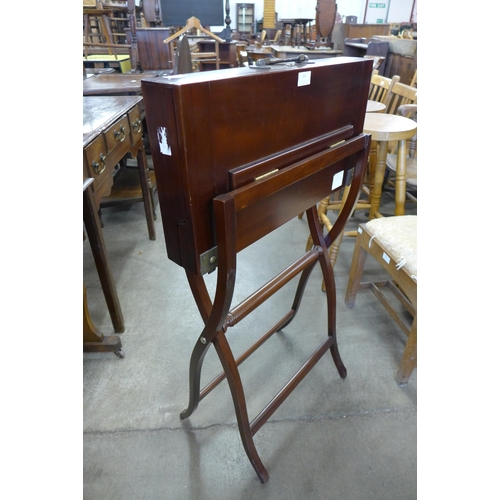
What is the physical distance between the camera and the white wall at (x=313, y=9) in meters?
11.0

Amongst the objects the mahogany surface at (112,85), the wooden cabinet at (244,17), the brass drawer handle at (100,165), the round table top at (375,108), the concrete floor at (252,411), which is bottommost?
the concrete floor at (252,411)

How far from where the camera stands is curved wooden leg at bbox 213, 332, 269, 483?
0.86 m

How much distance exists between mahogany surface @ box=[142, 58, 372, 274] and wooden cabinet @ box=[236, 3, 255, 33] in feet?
39.5

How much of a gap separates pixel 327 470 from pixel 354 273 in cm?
86

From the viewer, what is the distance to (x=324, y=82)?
76cm

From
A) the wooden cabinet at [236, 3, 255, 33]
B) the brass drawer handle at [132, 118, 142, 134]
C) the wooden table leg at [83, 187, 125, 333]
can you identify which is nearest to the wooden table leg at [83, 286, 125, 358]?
the wooden table leg at [83, 187, 125, 333]

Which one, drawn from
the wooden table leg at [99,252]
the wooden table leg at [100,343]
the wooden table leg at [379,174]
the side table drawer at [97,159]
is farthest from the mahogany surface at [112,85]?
the wooden table leg at [379,174]

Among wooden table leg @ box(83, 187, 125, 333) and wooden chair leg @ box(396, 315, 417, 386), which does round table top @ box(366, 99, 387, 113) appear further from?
wooden table leg @ box(83, 187, 125, 333)

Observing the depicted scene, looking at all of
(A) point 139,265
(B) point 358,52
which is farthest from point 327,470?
(B) point 358,52

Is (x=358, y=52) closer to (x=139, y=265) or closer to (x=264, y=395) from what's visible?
(x=139, y=265)

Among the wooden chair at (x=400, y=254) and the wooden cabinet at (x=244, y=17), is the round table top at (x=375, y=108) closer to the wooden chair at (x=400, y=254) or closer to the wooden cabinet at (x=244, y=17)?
the wooden chair at (x=400, y=254)

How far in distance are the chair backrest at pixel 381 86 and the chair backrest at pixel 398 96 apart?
0.05 meters

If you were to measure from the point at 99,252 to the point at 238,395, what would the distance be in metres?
0.83

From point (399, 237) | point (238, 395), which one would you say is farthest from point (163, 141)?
point (399, 237)
